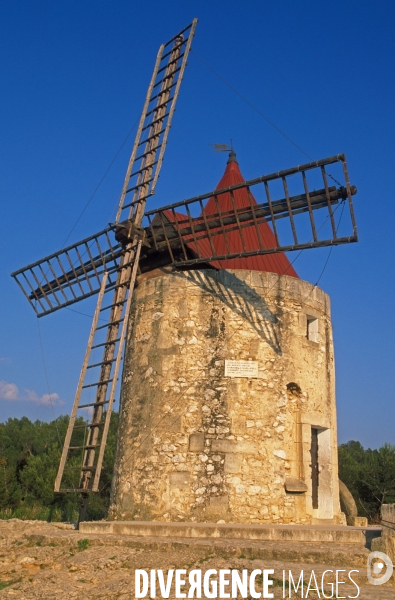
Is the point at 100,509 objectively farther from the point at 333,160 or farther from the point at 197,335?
the point at 333,160

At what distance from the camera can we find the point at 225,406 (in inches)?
375

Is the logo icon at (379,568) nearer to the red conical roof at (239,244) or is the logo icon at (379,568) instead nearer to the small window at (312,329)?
the small window at (312,329)

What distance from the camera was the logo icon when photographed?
613cm

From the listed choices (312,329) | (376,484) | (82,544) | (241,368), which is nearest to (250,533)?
(82,544)

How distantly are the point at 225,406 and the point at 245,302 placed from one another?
171cm

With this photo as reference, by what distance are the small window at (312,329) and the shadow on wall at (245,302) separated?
0.87 m

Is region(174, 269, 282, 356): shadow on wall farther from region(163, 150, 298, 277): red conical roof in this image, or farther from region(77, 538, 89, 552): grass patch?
region(77, 538, 89, 552): grass patch

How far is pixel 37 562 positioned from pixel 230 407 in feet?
11.7

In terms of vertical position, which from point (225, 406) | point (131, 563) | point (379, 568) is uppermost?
point (225, 406)

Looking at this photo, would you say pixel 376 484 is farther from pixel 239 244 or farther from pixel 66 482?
pixel 239 244

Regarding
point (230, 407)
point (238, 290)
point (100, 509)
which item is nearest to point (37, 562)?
point (230, 407)

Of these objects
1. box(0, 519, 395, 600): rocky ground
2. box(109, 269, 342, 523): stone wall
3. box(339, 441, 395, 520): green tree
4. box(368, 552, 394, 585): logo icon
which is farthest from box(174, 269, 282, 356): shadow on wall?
box(339, 441, 395, 520): green tree

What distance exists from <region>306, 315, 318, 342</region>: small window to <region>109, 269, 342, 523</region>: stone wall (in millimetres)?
20

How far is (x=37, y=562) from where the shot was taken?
7.43 meters
